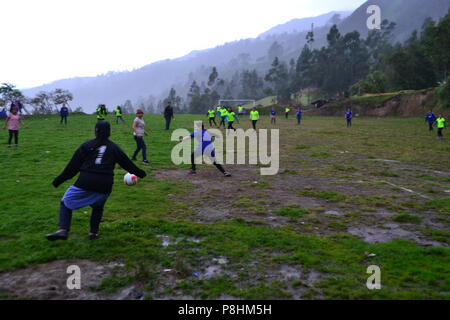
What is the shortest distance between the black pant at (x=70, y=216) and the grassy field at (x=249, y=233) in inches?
10.9

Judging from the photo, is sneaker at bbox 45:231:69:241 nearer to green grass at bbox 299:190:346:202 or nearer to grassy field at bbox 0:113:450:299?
grassy field at bbox 0:113:450:299

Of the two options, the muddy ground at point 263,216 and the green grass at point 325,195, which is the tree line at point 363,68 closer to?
the muddy ground at point 263,216

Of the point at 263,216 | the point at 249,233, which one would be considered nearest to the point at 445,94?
the point at 263,216

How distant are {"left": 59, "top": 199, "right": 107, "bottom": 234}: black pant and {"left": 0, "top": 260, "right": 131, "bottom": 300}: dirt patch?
2.10 ft

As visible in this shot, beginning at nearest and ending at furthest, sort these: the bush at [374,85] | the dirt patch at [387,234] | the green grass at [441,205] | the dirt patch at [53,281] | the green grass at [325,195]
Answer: the dirt patch at [53,281], the dirt patch at [387,234], the green grass at [441,205], the green grass at [325,195], the bush at [374,85]

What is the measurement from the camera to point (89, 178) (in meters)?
5.67

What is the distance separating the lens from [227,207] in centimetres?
820

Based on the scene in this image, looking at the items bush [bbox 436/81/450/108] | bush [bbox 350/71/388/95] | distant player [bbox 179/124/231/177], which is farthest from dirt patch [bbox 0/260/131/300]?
bush [bbox 350/71/388/95]

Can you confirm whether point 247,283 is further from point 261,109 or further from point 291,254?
point 261,109

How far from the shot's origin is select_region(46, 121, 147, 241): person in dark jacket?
5.62 meters

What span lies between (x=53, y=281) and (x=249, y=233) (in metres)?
3.23

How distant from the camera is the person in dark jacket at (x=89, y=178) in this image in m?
5.62

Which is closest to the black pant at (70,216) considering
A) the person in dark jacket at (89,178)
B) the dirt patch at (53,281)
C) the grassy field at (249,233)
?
the person in dark jacket at (89,178)
